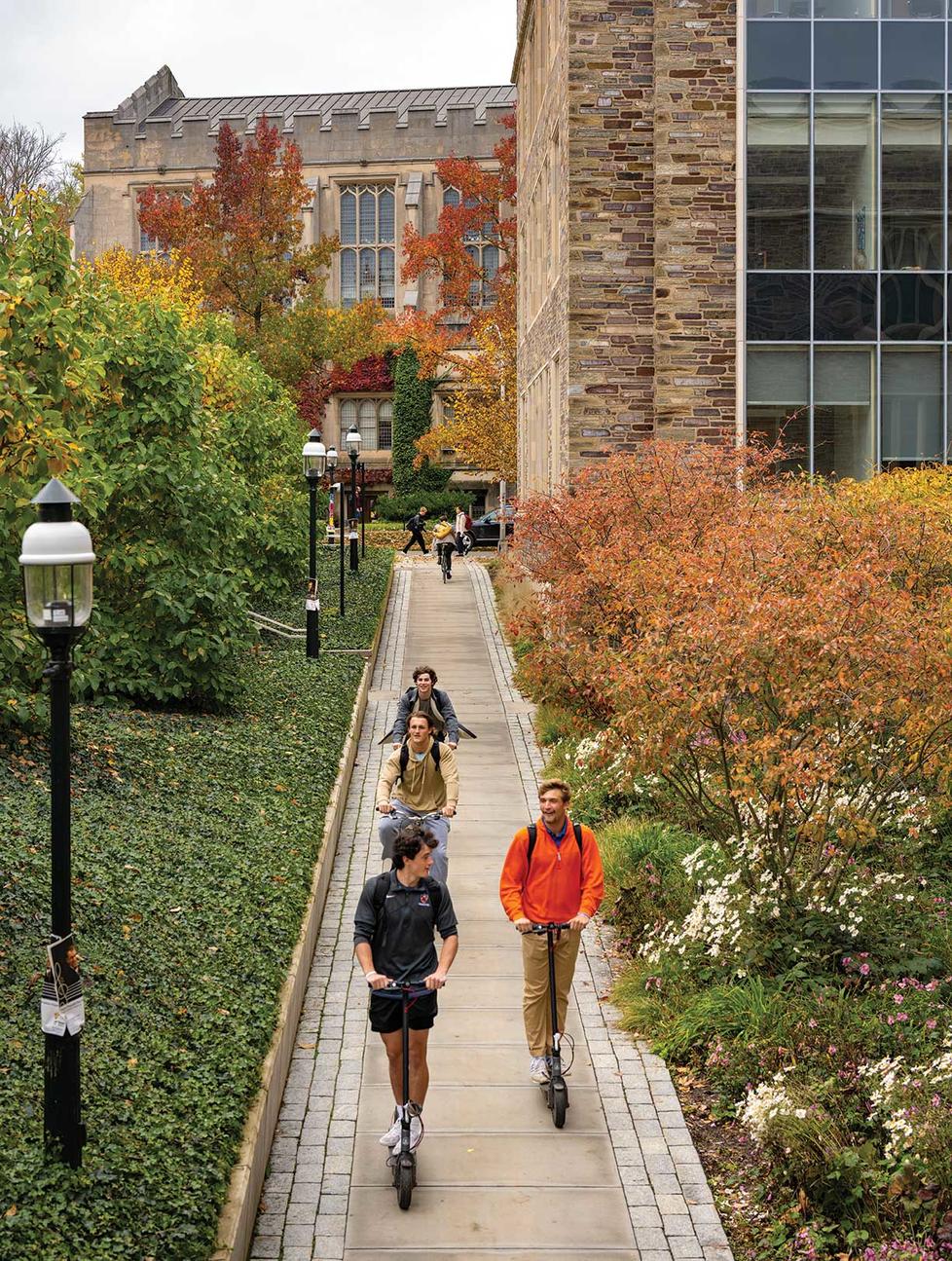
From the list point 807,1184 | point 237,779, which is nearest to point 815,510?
point 237,779

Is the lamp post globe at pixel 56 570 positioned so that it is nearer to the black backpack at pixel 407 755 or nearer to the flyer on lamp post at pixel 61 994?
the flyer on lamp post at pixel 61 994

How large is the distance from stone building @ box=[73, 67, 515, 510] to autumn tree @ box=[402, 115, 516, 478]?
12.6ft

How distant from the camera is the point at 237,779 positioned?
1294 cm

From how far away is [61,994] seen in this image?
587cm

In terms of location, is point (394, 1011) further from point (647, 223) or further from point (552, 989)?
point (647, 223)

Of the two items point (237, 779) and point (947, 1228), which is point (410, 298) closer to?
point (237, 779)

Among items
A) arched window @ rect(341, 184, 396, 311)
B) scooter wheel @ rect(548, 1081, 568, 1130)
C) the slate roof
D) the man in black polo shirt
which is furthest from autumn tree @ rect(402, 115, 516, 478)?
the man in black polo shirt

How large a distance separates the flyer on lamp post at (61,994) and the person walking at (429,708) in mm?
4345

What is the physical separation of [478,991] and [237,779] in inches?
157

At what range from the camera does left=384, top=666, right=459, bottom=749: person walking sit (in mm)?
10219

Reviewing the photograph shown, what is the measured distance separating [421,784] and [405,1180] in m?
3.35

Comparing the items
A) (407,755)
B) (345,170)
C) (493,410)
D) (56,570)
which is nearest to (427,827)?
(407,755)

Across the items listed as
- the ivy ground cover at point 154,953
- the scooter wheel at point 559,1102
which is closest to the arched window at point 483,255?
the ivy ground cover at point 154,953

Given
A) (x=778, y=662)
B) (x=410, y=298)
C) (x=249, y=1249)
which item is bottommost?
(x=249, y=1249)
